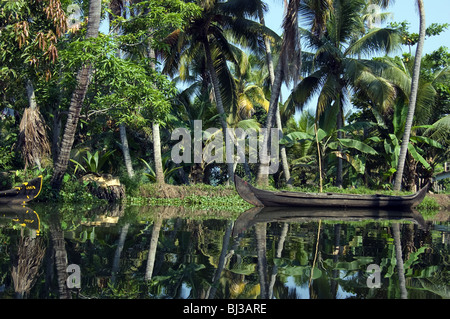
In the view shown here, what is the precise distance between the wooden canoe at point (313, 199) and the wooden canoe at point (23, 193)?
586 centimetres

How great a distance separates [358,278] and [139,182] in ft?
44.0

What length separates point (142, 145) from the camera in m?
22.4

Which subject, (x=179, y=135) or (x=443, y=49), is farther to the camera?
(x=443, y=49)

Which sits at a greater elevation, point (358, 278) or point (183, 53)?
point (183, 53)

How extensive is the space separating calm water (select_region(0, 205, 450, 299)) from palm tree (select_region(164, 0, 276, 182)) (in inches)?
376

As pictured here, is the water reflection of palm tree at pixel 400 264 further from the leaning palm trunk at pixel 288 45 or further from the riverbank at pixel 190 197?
the leaning palm trunk at pixel 288 45

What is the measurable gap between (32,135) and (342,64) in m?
12.2

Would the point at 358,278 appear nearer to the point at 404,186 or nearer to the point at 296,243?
the point at 296,243

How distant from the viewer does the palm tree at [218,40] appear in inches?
714

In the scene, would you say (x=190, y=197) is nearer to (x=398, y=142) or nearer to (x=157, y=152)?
(x=157, y=152)

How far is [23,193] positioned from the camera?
46.0 ft
